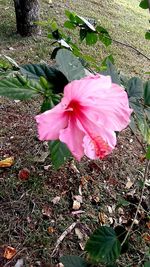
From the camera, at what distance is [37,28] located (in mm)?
3447

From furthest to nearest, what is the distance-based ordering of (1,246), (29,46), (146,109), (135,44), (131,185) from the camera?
(135,44)
(29,46)
(131,185)
(1,246)
(146,109)

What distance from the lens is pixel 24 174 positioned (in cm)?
188

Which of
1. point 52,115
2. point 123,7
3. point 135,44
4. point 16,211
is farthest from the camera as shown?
point 123,7

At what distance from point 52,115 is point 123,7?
16.6 ft

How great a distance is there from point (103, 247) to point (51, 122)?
571mm

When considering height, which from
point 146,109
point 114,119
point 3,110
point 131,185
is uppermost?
point 114,119

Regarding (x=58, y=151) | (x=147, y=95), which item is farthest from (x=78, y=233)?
(x=58, y=151)

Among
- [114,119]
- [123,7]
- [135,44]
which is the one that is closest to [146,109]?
[114,119]

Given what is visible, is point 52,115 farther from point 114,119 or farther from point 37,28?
point 37,28

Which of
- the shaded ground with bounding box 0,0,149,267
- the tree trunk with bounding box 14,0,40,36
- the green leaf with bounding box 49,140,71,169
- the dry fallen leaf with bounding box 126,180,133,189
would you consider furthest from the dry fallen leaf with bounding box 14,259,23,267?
the tree trunk with bounding box 14,0,40,36

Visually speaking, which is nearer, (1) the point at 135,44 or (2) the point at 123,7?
(1) the point at 135,44

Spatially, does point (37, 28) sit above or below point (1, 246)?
above

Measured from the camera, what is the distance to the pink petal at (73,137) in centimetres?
67

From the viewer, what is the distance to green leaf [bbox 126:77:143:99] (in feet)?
3.53
